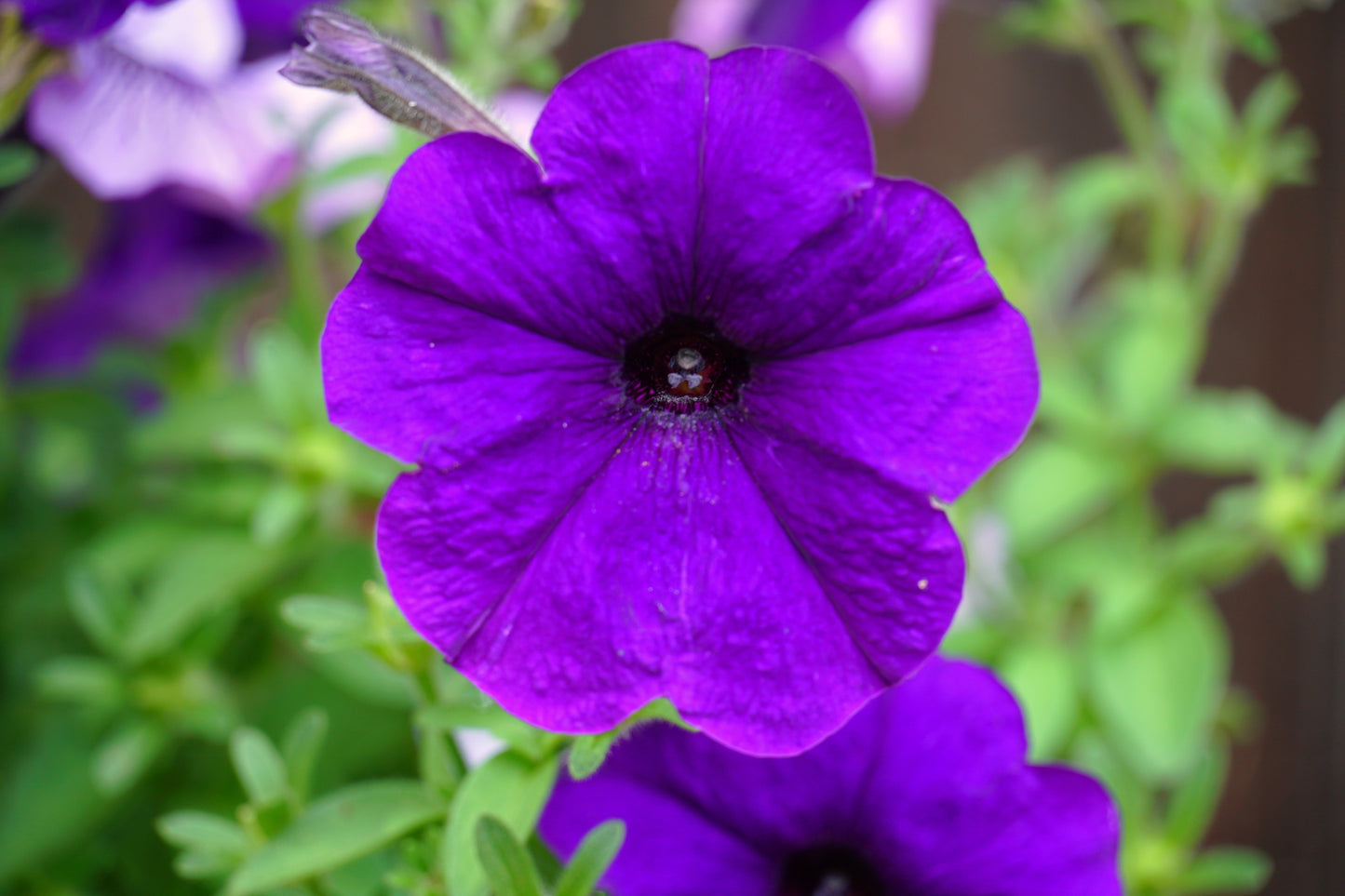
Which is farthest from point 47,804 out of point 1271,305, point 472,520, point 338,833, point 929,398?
point 1271,305

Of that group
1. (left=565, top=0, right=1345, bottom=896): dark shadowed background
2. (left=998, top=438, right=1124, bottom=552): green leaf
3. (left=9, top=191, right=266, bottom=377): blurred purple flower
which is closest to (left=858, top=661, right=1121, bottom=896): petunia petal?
(left=998, top=438, right=1124, bottom=552): green leaf

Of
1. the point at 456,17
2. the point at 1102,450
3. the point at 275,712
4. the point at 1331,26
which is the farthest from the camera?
the point at 1331,26

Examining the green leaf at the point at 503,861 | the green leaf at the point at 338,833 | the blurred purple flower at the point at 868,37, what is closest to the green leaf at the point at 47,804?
the green leaf at the point at 338,833

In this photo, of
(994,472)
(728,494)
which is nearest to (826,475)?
(728,494)

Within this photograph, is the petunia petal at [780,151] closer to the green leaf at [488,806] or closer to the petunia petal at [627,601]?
the petunia petal at [627,601]

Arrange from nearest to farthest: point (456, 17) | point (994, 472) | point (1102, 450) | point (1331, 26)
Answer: point (456, 17) → point (1102, 450) → point (994, 472) → point (1331, 26)

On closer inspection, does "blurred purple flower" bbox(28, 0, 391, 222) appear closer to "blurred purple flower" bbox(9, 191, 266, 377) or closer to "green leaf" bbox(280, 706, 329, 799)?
"blurred purple flower" bbox(9, 191, 266, 377)

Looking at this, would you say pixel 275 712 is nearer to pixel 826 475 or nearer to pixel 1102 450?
pixel 826 475
